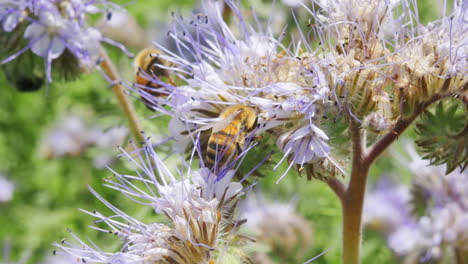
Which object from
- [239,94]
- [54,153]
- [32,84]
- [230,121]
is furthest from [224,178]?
[54,153]

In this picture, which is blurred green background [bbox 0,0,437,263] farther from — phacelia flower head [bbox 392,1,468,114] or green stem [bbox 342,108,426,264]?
phacelia flower head [bbox 392,1,468,114]

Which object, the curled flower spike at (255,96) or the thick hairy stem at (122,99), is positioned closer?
the curled flower spike at (255,96)

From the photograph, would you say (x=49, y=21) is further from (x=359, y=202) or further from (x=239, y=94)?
(x=359, y=202)

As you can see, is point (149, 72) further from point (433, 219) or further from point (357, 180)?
point (433, 219)

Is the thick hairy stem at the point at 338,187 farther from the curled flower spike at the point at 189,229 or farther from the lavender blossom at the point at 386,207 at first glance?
the lavender blossom at the point at 386,207

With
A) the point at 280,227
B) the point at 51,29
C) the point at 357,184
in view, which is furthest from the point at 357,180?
the point at 280,227

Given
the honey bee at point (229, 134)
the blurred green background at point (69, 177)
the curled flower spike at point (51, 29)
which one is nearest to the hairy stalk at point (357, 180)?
the honey bee at point (229, 134)
